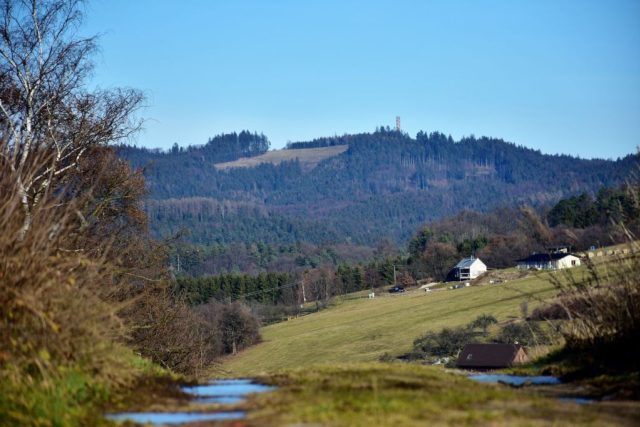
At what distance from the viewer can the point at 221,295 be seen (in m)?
152

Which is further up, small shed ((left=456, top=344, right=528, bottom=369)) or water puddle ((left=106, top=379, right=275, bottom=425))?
water puddle ((left=106, top=379, right=275, bottom=425))

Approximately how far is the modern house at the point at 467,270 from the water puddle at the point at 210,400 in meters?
140

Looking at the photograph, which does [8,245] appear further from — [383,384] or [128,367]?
[383,384]

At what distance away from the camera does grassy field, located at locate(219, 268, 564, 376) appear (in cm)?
8594

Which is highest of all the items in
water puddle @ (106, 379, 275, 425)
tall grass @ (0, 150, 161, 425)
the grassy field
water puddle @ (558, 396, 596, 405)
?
tall grass @ (0, 150, 161, 425)

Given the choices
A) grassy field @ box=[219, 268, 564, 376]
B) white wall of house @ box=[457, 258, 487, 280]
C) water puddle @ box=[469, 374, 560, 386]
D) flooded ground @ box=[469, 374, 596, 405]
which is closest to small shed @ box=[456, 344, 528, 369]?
water puddle @ box=[469, 374, 560, 386]

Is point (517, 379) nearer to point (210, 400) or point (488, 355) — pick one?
point (210, 400)

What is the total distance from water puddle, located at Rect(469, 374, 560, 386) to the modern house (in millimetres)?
136672

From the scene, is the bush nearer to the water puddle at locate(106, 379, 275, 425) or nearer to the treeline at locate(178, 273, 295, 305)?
the water puddle at locate(106, 379, 275, 425)

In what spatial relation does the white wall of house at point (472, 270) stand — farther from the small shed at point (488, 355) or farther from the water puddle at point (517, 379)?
the water puddle at point (517, 379)

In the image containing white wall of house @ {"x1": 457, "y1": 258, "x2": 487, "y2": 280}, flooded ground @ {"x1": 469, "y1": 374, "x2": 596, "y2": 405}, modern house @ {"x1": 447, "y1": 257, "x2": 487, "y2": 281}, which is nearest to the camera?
flooded ground @ {"x1": 469, "y1": 374, "x2": 596, "y2": 405}

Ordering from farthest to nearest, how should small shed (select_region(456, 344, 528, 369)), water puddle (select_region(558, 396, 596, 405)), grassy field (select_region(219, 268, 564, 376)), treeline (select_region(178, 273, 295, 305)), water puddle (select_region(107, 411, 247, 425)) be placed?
treeline (select_region(178, 273, 295, 305))
grassy field (select_region(219, 268, 564, 376))
small shed (select_region(456, 344, 528, 369))
water puddle (select_region(558, 396, 596, 405))
water puddle (select_region(107, 411, 247, 425))

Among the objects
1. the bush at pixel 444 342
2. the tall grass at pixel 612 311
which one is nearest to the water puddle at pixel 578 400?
the tall grass at pixel 612 311

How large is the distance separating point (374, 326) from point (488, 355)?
202ft
